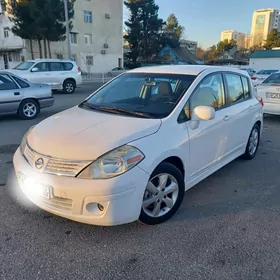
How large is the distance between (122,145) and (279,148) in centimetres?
437

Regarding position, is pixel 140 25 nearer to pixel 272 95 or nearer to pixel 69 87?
pixel 69 87

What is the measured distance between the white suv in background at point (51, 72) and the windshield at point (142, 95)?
35.7ft

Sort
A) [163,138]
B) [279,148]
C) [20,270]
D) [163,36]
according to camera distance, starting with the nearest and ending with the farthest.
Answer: [20,270], [163,138], [279,148], [163,36]

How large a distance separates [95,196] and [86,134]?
2.18 feet

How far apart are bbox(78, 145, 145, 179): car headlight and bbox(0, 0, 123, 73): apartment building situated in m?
31.3

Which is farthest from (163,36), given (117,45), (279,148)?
(279,148)

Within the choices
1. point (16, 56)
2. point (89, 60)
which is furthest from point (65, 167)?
point (89, 60)

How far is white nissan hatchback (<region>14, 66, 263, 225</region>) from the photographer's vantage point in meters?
2.54

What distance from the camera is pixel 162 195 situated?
9.76 feet

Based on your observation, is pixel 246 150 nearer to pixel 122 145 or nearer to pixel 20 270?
pixel 122 145

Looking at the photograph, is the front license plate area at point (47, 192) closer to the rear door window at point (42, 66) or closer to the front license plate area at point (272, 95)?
the front license plate area at point (272, 95)

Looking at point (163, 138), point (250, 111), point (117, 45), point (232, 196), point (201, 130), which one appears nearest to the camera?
point (163, 138)

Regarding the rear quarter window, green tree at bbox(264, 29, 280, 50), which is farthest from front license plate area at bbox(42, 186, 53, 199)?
green tree at bbox(264, 29, 280, 50)

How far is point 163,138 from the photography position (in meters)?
2.89
